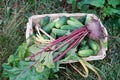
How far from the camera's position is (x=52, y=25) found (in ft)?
8.55

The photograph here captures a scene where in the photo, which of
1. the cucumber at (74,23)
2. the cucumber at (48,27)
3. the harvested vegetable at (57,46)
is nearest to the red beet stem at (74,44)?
the harvested vegetable at (57,46)

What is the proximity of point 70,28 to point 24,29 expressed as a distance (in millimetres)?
447

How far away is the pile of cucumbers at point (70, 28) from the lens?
2516 millimetres

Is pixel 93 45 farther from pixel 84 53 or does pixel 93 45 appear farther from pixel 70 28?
pixel 70 28

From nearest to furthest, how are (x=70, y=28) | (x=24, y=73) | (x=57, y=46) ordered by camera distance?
(x=24, y=73)
(x=57, y=46)
(x=70, y=28)

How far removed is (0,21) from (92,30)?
0.83 meters

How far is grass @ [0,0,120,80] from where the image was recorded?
2.59 m

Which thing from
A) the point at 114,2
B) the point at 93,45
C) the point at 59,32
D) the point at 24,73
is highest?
the point at 114,2

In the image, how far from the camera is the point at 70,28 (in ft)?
8.47

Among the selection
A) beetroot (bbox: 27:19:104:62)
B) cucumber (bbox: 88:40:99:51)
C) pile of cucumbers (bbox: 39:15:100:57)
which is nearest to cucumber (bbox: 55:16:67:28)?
pile of cucumbers (bbox: 39:15:100:57)

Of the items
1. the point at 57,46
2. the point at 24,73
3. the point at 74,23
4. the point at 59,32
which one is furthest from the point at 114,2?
the point at 24,73

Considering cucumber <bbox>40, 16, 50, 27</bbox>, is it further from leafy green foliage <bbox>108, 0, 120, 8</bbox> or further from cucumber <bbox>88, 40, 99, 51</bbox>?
leafy green foliage <bbox>108, 0, 120, 8</bbox>

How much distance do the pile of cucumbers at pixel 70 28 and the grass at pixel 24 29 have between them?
18 cm

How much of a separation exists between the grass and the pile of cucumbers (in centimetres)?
18
